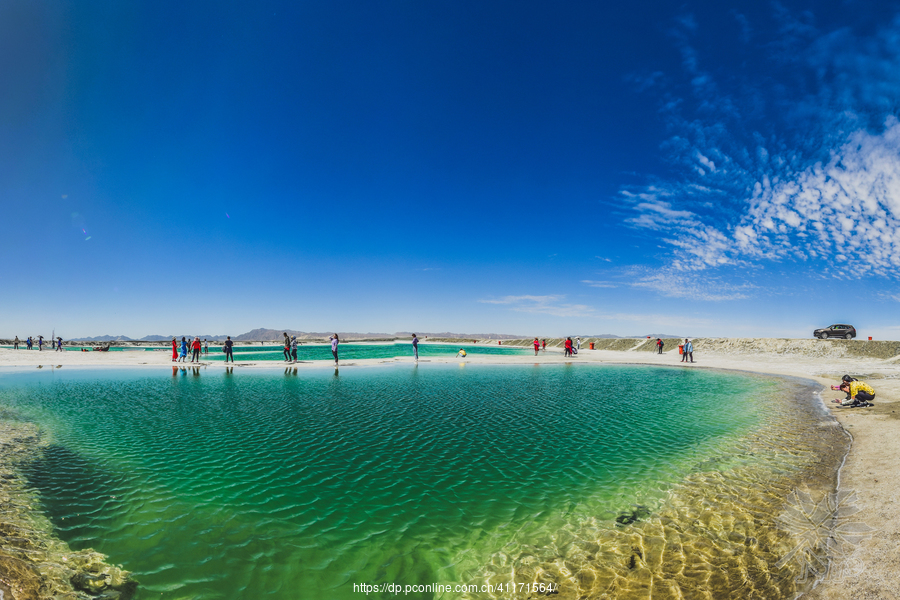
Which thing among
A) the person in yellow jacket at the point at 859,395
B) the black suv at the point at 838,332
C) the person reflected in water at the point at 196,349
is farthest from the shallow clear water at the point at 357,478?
the black suv at the point at 838,332

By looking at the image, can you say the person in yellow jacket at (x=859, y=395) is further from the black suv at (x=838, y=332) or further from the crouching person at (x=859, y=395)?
the black suv at (x=838, y=332)

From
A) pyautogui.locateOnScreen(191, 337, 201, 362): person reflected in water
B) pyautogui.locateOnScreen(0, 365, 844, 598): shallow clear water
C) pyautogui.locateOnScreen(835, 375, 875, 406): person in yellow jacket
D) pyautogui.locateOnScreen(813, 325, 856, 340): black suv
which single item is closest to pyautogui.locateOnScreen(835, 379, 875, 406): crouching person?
pyautogui.locateOnScreen(835, 375, 875, 406): person in yellow jacket

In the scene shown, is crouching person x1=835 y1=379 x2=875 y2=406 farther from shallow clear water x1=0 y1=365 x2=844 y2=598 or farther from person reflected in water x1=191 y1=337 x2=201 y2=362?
person reflected in water x1=191 y1=337 x2=201 y2=362

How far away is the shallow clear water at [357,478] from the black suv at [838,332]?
47643 millimetres

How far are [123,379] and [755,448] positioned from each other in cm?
3999

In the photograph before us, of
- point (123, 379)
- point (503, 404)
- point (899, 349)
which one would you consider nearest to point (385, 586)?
point (503, 404)

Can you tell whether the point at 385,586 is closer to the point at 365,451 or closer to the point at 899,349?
the point at 365,451

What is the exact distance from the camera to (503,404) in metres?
19.6

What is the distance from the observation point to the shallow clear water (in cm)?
657

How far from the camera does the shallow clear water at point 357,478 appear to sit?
6.57 m

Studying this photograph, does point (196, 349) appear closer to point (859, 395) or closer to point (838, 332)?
point (859, 395)

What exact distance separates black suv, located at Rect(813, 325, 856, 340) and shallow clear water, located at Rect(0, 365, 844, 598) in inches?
1876

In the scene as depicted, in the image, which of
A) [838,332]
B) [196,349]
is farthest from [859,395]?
[196,349]

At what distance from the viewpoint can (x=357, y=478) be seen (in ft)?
32.3
